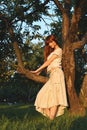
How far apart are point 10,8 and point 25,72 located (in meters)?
3.33

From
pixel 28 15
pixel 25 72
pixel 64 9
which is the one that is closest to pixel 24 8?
pixel 28 15

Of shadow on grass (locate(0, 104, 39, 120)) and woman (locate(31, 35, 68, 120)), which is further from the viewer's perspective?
shadow on grass (locate(0, 104, 39, 120))

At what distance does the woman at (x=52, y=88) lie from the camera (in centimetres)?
1277

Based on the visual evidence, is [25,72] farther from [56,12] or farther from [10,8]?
[56,12]

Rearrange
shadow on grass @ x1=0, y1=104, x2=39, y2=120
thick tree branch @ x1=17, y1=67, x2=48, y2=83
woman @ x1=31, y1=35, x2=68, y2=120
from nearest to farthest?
woman @ x1=31, y1=35, x2=68, y2=120, shadow on grass @ x1=0, y1=104, x2=39, y2=120, thick tree branch @ x1=17, y1=67, x2=48, y2=83

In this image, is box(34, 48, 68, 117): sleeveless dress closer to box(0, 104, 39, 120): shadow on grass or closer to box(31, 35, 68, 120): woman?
box(31, 35, 68, 120): woman

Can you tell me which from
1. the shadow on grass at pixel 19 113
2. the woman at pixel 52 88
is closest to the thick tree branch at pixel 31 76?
the shadow on grass at pixel 19 113

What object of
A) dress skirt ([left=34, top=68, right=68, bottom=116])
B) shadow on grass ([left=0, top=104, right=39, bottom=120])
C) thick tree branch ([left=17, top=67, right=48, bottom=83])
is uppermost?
thick tree branch ([left=17, top=67, right=48, bottom=83])

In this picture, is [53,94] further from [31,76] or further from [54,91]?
[31,76]

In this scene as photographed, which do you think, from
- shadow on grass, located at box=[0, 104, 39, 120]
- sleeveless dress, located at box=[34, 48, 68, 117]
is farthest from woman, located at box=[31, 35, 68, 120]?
shadow on grass, located at box=[0, 104, 39, 120]

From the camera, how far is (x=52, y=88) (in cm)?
1292

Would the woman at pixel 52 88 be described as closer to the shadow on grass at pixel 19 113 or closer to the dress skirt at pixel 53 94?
the dress skirt at pixel 53 94

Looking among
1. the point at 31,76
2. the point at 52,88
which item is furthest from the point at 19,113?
the point at 52,88

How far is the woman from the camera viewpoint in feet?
41.9
